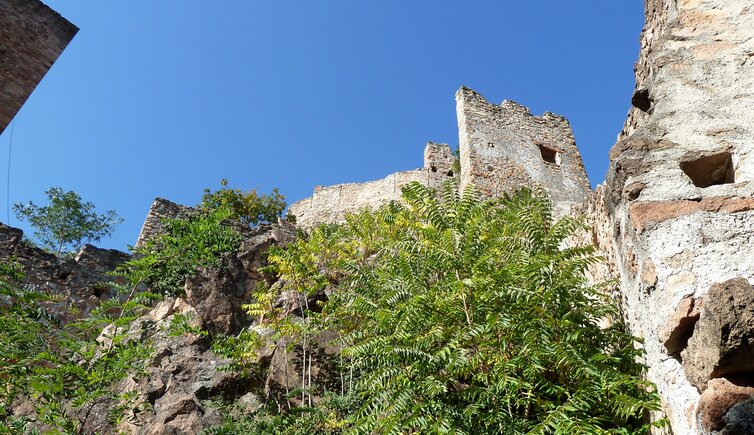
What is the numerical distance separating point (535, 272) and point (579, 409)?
123 centimetres

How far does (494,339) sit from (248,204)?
504 inches

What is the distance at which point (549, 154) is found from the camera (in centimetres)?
1675

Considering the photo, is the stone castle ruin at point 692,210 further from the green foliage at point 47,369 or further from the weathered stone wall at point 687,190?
the green foliage at point 47,369

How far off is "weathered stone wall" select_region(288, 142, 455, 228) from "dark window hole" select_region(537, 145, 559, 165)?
305 cm

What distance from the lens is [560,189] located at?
1575 cm

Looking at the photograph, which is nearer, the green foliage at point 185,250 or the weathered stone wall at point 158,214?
the green foliage at point 185,250

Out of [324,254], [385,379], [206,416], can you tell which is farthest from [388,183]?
[385,379]

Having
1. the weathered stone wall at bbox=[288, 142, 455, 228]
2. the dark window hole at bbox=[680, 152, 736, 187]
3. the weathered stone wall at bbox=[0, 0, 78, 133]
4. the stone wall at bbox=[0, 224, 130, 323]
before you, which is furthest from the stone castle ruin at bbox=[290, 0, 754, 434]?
the weathered stone wall at bbox=[288, 142, 455, 228]

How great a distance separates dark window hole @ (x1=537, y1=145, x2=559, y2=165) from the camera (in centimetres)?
1661

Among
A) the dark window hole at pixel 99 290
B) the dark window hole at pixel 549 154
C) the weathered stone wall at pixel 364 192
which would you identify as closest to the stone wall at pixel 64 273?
the dark window hole at pixel 99 290

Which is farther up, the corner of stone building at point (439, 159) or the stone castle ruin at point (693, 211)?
the corner of stone building at point (439, 159)

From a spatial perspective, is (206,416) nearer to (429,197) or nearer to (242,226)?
(429,197)

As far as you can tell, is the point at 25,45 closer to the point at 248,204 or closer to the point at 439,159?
the point at 248,204

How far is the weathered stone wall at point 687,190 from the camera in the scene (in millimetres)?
2090
